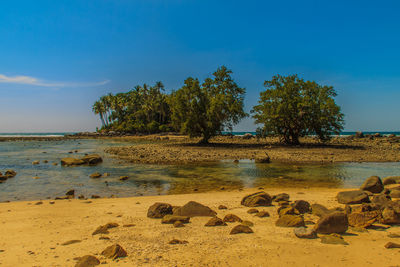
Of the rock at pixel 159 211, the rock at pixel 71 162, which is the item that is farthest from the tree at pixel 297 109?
the rock at pixel 159 211

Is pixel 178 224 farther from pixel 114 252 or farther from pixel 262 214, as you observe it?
pixel 262 214

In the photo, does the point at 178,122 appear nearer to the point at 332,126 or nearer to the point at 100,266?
the point at 332,126

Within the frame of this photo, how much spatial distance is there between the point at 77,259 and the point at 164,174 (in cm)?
1354

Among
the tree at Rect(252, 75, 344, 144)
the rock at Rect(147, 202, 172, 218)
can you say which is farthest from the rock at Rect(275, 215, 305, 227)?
the tree at Rect(252, 75, 344, 144)

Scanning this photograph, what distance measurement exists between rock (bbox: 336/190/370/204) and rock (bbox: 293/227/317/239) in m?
4.19

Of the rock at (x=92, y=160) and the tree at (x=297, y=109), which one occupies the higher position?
the tree at (x=297, y=109)

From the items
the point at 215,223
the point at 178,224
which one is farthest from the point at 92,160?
the point at 215,223

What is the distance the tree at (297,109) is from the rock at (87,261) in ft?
113

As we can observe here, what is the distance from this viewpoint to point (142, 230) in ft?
24.3

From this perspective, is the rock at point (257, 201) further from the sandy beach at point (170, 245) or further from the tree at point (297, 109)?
the tree at point (297, 109)

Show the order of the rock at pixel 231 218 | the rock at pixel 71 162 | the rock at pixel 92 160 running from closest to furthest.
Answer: the rock at pixel 231 218 < the rock at pixel 71 162 < the rock at pixel 92 160

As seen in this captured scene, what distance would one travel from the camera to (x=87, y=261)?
5324 millimetres

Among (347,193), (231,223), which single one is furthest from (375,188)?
(231,223)

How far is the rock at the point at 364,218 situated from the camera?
7.37 m
